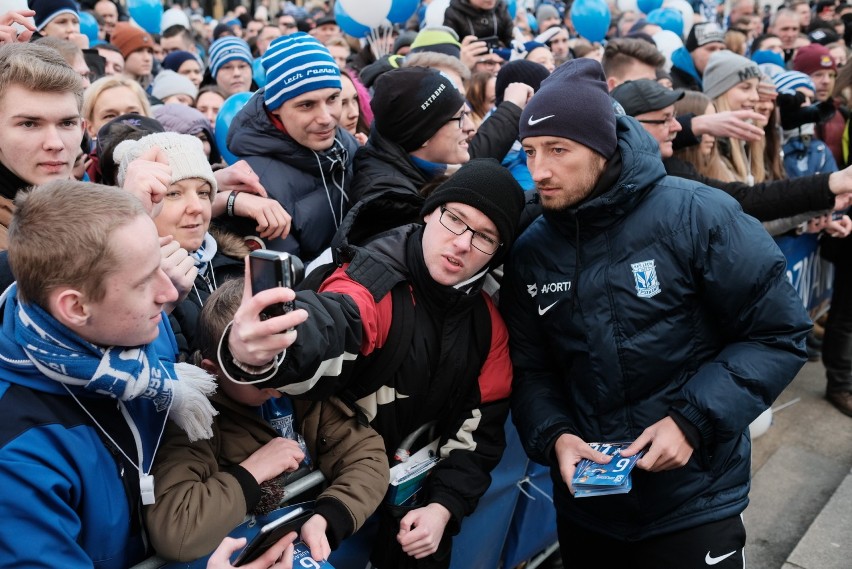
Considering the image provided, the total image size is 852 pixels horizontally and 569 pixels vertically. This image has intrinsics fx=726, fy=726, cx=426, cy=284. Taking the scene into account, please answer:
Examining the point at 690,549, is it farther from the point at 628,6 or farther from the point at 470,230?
the point at 628,6

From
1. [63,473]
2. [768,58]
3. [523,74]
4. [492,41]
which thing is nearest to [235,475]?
[63,473]

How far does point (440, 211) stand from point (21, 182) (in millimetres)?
1477

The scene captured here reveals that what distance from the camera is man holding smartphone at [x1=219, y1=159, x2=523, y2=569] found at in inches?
93.0

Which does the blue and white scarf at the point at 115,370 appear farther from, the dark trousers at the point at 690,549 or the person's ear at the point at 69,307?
the dark trousers at the point at 690,549

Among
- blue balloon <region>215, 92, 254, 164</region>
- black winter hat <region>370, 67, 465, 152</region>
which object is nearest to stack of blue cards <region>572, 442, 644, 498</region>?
black winter hat <region>370, 67, 465, 152</region>

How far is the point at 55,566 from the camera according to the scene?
1615 mm

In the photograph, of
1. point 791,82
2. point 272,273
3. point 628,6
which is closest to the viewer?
point 272,273

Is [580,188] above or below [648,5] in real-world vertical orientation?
above

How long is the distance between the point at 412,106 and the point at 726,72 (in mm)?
2966

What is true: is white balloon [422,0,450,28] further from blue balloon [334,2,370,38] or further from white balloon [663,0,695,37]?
white balloon [663,0,695,37]

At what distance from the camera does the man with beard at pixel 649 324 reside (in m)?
2.35

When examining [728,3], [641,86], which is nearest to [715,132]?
[641,86]

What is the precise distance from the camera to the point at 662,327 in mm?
2418

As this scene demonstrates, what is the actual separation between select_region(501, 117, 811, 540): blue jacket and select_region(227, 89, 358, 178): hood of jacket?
1.29m
